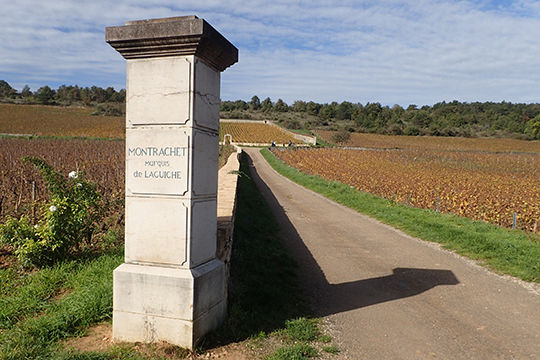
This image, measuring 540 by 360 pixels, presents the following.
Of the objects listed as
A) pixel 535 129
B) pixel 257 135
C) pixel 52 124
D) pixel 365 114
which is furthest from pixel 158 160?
pixel 365 114

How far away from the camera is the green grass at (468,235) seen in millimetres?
7088

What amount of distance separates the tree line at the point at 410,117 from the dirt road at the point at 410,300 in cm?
8258

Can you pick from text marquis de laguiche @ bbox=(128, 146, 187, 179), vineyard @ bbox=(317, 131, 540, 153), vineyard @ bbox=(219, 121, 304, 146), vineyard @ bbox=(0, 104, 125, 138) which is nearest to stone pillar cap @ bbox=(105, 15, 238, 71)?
text marquis de laguiche @ bbox=(128, 146, 187, 179)

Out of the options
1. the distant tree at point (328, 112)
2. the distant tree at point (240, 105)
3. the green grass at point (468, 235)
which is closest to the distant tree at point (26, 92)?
the distant tree at point (240, 105)

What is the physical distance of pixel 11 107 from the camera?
76250mm

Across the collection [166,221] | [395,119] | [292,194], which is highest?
[395,119]

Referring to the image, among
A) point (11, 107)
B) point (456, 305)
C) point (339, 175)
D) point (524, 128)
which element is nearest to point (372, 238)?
point (456, 305)

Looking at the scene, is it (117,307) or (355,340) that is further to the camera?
(355,340)

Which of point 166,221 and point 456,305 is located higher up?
point 166,221

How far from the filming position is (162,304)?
3602 mm

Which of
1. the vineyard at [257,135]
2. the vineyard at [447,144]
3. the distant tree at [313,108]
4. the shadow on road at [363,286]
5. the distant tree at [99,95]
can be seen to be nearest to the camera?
the shadow on road at [363,286]

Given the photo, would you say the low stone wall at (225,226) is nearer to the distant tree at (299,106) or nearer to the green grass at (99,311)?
the green grass at (99,311)

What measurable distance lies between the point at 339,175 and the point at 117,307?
20011mm

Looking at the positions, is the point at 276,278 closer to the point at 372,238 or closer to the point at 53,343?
the point at 53,343
